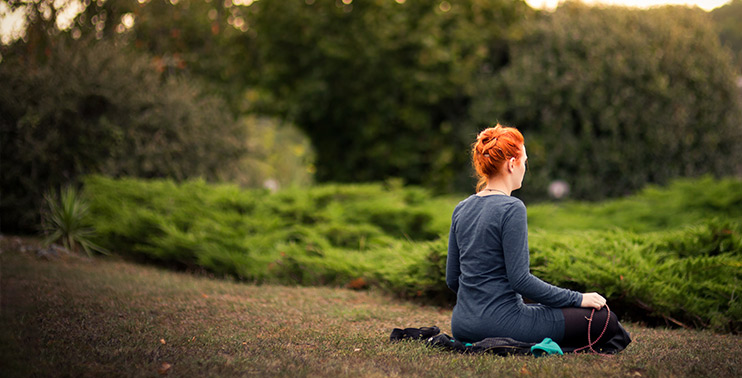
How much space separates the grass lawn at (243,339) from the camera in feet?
10.6

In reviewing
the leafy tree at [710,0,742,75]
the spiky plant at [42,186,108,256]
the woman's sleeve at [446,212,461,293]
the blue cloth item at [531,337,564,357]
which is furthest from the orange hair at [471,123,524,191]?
the leafy tree at [710,0,742,75]

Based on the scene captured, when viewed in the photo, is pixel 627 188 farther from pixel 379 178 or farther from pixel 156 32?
pixel 156 32

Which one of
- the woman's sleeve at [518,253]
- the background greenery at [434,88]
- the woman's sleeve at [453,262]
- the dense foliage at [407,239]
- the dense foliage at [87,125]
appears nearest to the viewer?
the woman's sleeve at [518,253]

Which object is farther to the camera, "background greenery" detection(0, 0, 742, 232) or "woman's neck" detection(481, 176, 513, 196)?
"background greenery" detection(0, 0, 742, 232)

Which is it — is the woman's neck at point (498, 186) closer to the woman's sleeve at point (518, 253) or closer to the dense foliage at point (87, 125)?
the woman's sleeve at point (518, 253)

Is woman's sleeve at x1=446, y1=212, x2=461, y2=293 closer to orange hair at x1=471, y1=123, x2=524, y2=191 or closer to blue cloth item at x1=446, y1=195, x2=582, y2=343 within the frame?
blue cloth item at x1=446, y1=195, x2=582, y2=343

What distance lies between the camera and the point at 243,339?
13.0ft

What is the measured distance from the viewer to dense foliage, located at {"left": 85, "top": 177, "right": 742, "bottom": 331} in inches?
197

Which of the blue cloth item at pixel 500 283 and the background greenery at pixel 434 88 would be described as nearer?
the blue cloth item at pixel 500 283

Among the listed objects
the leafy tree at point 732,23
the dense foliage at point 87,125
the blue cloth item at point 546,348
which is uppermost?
the leafy tree at point 732,23

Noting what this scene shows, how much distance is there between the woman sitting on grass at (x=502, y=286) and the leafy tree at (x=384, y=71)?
30.7ft

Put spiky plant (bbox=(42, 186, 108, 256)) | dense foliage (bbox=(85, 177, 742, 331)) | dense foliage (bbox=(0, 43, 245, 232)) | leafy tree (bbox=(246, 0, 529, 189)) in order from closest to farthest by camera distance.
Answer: dense foliage (bbox=(85, 177, 742, 331))
spiky plant (bbox=(42, 186, 108, 256))
dense foliage (bbox=(0, 43, 245, 232))
leafy tree (bbox=(246, 0, 529, 189))

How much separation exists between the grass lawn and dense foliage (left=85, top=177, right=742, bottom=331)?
0.38m

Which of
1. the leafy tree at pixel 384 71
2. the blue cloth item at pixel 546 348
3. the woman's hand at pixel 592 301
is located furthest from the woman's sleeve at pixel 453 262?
the leafy tree at pixel 384 71
